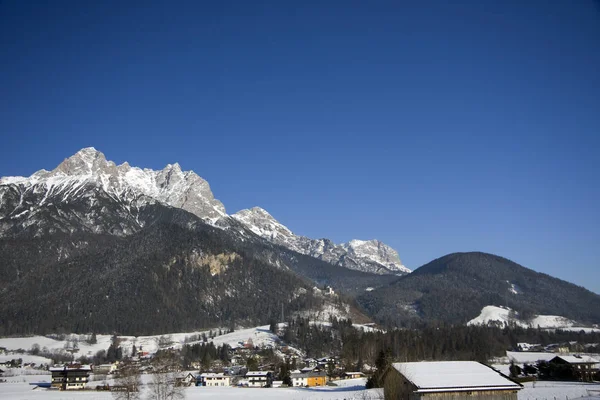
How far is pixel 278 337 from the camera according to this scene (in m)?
200

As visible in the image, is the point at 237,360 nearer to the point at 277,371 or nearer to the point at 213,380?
the point at 277,371

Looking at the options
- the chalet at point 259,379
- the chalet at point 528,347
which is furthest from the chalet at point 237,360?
the chalet at point 528,347

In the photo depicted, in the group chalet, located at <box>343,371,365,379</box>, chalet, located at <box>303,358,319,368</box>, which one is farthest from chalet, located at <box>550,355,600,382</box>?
chalet, located at <box>303,358,319,368</box>

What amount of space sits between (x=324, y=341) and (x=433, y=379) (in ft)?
447

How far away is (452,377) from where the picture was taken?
51844 mm

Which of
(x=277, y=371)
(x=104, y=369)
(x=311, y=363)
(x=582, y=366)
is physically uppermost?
(x=582, y=366)

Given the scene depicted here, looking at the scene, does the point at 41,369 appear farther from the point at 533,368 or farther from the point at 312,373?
the point at 533,368

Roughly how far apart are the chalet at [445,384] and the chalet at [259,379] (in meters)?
55.2

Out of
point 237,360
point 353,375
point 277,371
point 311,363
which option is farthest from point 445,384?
point 237,360

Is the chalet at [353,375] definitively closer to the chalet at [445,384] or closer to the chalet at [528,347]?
the chalet at [445,384]

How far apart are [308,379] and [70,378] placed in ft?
140

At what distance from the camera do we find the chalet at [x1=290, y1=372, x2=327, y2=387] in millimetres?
Result: 101312

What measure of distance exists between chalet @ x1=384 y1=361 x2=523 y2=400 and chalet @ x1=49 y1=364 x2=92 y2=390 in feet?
231

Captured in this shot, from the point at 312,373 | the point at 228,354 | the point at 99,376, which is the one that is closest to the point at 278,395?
the point at 312,373
